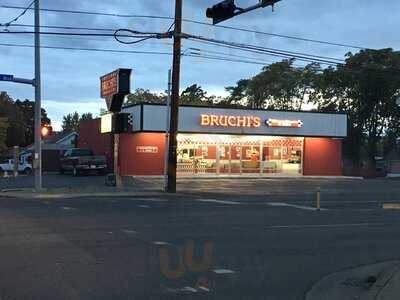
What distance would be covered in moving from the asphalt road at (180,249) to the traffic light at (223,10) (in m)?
5.24

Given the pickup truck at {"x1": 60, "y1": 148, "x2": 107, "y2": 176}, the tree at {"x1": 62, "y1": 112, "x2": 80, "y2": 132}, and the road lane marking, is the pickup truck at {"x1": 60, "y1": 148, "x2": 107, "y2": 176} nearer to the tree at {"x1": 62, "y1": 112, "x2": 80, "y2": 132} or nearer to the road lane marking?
the road lane marking

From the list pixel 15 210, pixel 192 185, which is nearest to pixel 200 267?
pixel 15 210

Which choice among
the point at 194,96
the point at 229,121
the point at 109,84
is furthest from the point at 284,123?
the point at 194,96

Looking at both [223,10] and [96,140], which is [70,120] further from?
[223,10]

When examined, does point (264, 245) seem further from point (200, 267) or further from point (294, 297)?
point (294, 297)

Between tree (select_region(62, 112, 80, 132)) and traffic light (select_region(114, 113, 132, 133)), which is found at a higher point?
tree (select_region(62, 112, 80, 132))

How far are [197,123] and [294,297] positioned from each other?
112 ft

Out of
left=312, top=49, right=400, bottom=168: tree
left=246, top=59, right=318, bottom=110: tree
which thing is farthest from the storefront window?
left=246, top=59, right=318, bottom=110: tree

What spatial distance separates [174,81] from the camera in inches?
1177

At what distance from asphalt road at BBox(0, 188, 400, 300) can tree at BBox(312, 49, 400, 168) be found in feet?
140

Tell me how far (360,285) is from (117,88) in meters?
23.6

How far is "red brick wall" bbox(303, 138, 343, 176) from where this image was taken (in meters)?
47.2

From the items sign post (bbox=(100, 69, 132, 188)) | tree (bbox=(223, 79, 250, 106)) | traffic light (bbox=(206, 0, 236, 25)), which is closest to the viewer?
traffic light (bbox=(206, 0, 236, 25))

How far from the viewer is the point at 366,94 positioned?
63.6m
